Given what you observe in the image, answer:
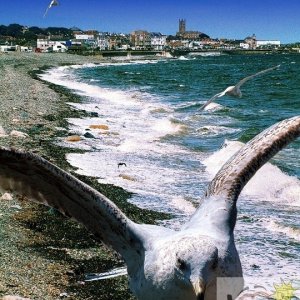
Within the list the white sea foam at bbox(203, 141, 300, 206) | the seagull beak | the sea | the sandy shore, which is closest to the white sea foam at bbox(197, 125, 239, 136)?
the sea

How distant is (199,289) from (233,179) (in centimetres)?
187

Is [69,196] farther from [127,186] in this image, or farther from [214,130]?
[214,130]

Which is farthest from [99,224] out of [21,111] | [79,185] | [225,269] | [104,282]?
[21,111]

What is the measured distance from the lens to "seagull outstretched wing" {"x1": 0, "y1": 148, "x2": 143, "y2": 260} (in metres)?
5.90

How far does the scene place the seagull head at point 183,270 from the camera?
4.74 m

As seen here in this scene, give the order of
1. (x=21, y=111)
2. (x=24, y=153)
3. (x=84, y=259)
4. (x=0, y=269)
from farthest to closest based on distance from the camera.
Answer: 1. (x=21, y=111)
2. (x=84, y=259)
3. (x=0, y=269)
4. (x=24, y=153)

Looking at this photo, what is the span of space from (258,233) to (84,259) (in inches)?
135

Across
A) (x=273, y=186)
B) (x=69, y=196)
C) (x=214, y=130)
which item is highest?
(x=69, y=196)

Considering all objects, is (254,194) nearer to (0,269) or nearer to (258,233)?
(258,233)

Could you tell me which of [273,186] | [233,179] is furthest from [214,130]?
[233,179]

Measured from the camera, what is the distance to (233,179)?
6.25 m

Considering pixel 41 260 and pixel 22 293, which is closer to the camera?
pixel 22 293

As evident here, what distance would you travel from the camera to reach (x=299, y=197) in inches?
551

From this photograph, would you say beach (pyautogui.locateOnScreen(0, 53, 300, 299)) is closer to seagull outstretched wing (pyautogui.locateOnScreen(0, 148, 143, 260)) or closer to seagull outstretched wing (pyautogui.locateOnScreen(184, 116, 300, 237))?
seagull outstretched wing (pyautogui.locateOnScreen(0, 148, 143, 260))
